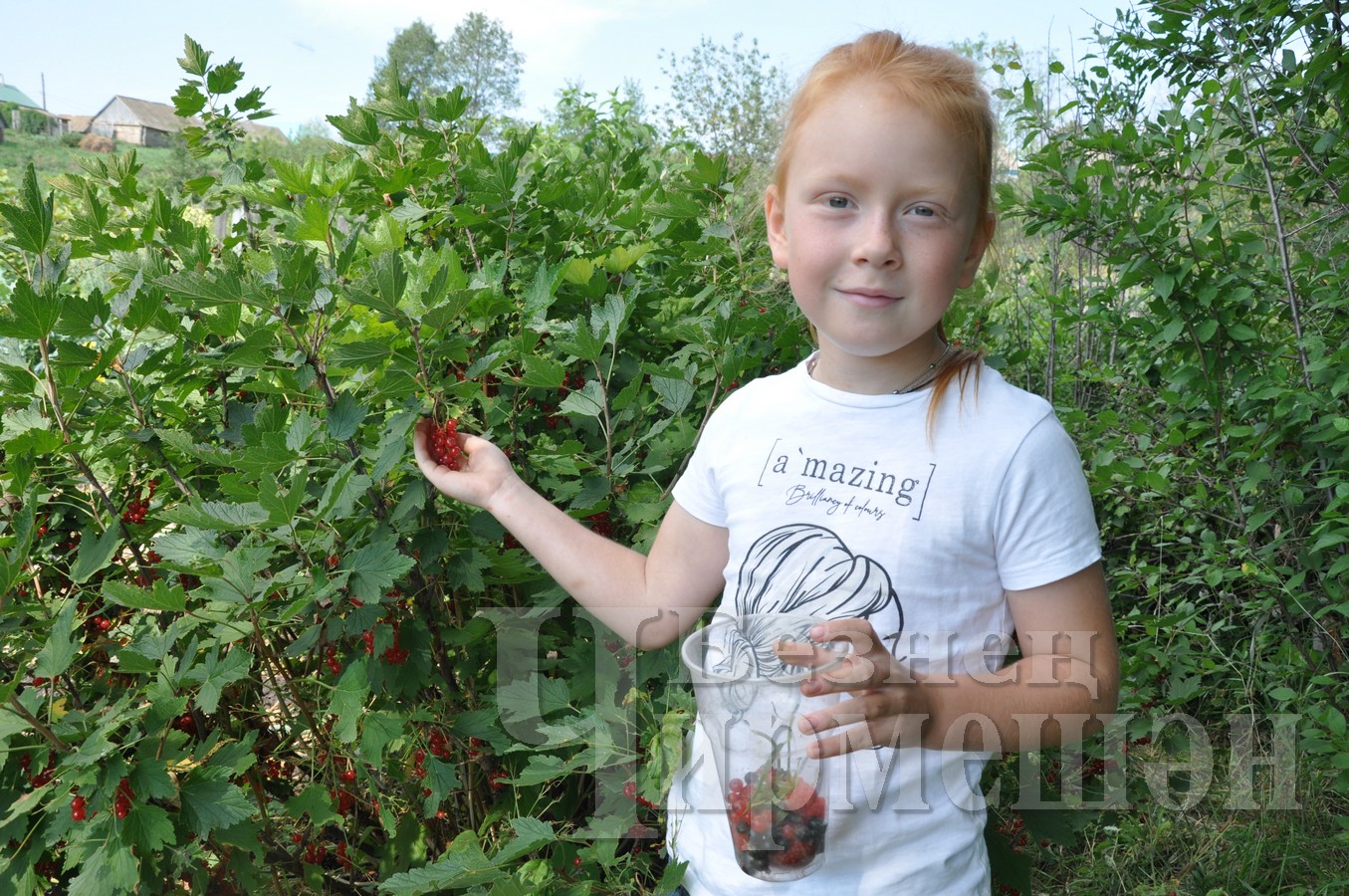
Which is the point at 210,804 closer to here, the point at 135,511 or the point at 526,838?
the point at 526,838

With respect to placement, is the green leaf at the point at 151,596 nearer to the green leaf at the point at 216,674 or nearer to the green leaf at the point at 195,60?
the green leaf at the point at 216,674

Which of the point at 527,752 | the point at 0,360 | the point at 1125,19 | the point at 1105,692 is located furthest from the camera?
the point at 1125,19

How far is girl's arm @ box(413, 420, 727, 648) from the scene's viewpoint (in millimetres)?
1480

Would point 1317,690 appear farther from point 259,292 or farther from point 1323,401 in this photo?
point 259,292

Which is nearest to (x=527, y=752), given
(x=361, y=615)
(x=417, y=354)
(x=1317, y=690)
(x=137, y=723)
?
(x=361, y=615)

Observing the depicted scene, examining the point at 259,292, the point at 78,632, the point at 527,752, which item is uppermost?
the point at 259,292

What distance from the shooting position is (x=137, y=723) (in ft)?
5.07

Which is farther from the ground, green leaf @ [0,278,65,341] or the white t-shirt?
green leaf @ [0,278,65,341]

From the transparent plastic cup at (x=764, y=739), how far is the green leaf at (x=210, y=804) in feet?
2.32

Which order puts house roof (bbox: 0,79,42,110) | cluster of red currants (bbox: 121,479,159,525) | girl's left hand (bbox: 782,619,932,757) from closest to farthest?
girl's left hand (bbox: 782,619,932,757) → cluster of red currants (bbox: 121,479,159,525) → house roof (bbox: 0,79,42,110)

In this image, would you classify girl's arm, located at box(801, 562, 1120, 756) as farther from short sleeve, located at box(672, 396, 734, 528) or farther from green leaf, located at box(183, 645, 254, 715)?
green leaf, located at box(183, 645, 254, 715)

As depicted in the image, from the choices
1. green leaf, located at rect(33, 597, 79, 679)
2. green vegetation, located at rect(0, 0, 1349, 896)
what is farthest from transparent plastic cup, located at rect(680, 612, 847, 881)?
green leaf, located at rect(33, 597, 79, 679)

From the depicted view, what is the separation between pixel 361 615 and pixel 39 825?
0.68m

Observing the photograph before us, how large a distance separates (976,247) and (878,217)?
0.17m
